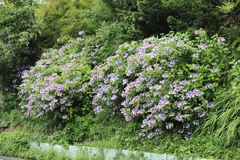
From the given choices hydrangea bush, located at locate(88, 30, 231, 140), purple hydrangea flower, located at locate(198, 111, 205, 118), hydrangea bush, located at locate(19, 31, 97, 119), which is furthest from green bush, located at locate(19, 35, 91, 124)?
purple hydrangea flower, located at locate(198, 111, 205, 118)

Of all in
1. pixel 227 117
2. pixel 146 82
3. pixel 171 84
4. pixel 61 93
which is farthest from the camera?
pixel 61 93

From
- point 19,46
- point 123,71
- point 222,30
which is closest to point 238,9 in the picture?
point 222,30

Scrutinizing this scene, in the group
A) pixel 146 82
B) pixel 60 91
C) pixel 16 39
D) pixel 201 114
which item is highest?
pixel 16 39

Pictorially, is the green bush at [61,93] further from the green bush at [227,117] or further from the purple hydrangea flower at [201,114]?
the green bush at [227,117]

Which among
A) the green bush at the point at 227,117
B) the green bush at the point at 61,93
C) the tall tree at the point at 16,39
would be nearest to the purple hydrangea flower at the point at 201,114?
the green bush at the point at 227,117

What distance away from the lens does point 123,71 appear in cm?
638

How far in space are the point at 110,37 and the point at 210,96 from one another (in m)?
4.46

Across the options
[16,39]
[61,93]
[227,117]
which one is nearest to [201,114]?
[227,117]

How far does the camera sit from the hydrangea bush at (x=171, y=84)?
504cm

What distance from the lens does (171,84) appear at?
523cm

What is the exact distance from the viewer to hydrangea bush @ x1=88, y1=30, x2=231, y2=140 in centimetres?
504

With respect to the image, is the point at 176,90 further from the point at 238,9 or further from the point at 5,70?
the point at 5,70

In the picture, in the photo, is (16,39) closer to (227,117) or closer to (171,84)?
(171,84)

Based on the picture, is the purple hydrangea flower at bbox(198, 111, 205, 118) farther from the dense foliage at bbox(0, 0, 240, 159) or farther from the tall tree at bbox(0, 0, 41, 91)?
the tall tree at bbox(0, 0, 41, 91)
